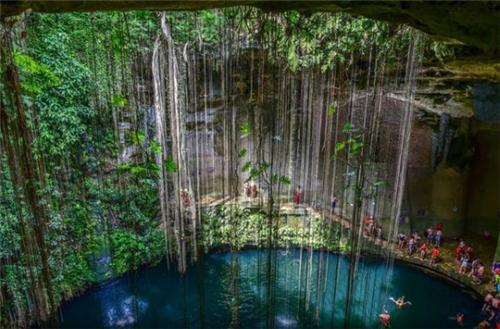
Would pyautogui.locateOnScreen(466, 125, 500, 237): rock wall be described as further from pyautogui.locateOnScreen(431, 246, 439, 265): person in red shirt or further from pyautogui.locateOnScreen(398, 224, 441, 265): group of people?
pyautogui.locateOnScreen(431, 246, 439, 265): person in red shirt

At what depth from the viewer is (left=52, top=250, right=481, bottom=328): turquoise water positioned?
20.2ft

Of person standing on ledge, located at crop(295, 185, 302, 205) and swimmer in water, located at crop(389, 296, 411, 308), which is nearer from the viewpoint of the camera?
swimmer in water, located at crop(389, 296, 411, 308)

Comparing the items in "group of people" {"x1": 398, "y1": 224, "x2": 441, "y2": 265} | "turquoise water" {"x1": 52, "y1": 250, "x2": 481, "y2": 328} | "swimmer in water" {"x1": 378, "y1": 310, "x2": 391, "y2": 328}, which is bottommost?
"turquoise water" {"x1": 52, "y1": 250, "x2": 481, "y2": 328}

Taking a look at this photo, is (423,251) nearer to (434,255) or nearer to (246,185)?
(434,255)

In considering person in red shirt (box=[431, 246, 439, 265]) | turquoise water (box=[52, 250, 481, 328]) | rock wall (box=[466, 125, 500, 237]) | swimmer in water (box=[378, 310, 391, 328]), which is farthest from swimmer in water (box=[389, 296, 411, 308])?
rock wall (box=[466, 125, 500, 237])

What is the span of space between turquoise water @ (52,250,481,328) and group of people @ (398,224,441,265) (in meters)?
0.39

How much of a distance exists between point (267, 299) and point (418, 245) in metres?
3.93

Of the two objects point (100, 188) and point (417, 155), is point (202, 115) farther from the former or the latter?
point (417, 155)

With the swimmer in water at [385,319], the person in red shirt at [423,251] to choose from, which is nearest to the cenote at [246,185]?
the person in red shirt at [423,251]

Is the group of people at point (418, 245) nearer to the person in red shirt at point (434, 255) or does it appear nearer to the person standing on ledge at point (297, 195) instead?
the person in red shirt at point (434, 255)

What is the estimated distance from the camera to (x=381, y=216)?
8.49 metres

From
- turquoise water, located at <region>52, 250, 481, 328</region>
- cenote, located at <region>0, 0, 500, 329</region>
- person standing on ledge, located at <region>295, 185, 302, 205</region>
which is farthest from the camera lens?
person standing on ledge, located at <region>295, 185, 302, 205</region>

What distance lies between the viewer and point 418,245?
26.3 ft

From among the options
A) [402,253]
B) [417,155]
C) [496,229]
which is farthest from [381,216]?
[496,229]
